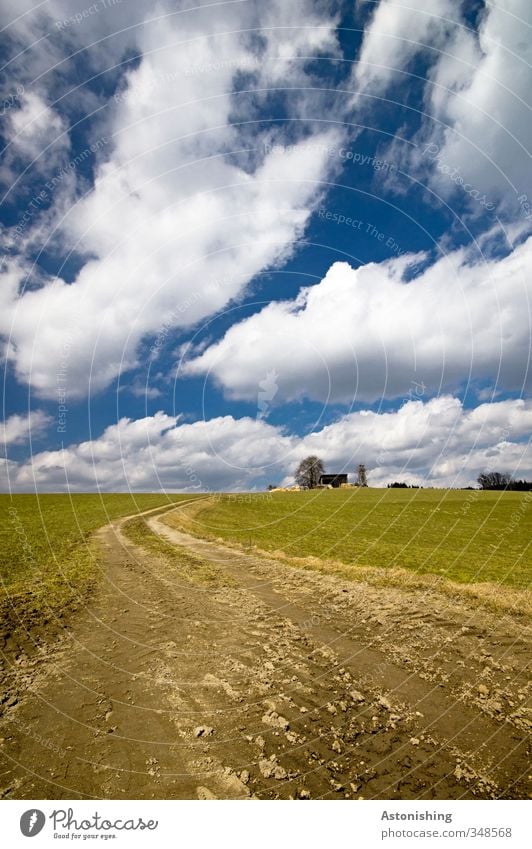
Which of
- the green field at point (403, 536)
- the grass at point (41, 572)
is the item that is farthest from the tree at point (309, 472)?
the grass at point (41, 572)

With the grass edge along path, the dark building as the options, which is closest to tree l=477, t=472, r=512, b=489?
the dark building

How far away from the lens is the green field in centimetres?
2480

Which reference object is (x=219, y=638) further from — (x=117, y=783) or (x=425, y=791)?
(x=425, y=791)

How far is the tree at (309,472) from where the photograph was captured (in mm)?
147000

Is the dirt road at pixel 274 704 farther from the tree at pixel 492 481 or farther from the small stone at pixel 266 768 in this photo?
the tree at pixel 492 481

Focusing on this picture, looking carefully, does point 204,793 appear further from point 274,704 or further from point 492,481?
point 492,481

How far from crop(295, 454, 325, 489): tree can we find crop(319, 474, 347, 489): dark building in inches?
167

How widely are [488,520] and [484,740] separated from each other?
53062 millimetres

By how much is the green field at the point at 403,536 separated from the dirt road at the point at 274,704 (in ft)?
33.4

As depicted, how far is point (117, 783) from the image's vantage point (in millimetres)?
6582

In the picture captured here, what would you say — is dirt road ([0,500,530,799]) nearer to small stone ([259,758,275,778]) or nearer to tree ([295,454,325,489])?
small stone ([259,758,275,778])

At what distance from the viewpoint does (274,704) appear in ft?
28.9

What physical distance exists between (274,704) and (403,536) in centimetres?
3419
